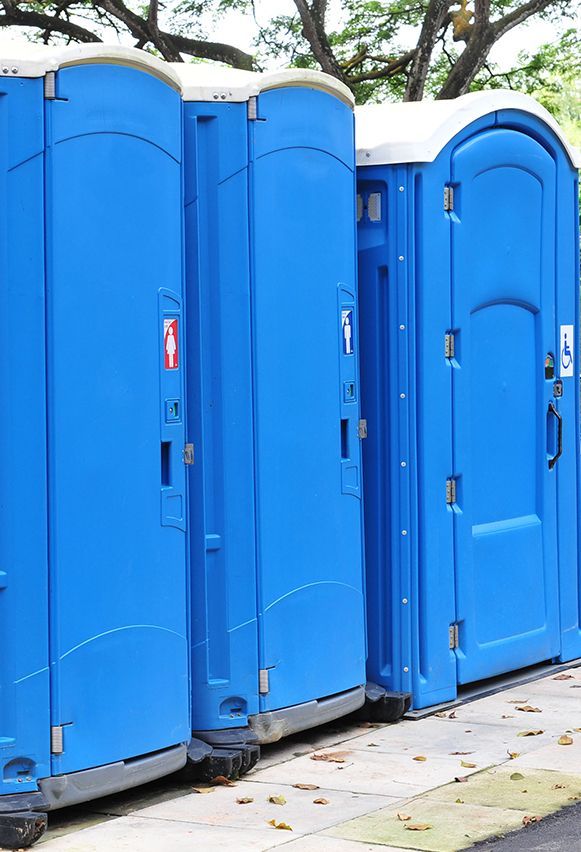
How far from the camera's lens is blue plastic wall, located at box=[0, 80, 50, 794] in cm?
460

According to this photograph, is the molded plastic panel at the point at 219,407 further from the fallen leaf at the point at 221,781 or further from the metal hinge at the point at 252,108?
the fallen leaf at the point at 221,781

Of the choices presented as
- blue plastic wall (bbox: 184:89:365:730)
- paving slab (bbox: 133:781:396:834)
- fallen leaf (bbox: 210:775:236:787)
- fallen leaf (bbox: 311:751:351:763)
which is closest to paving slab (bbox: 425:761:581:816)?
paving slab (bbox: 133:781:396:834)

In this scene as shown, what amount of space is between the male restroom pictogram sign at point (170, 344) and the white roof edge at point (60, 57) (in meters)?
0.88

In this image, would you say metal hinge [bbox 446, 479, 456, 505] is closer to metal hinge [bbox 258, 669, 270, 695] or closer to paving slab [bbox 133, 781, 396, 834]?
metal hinge [bbox 258, 669, 270, 695]

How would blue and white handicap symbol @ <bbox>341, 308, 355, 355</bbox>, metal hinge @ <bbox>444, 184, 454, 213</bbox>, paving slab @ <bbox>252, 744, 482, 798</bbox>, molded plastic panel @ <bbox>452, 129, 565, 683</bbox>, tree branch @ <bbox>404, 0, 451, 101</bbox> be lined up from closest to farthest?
paving slab @ <bbox>252, 744, 482, 798</bbox>
blue and white handicap symbol @ <bbox>341, 308, 355, 355</bbox>
metal hinge @ <bbox>444, 184, 454, 213</bbox>
molded plastic panel @ <bbox>452, 129, 565, 683</bbox>
tree branch @ <bbox>404, 0, 451, 101</bbox>

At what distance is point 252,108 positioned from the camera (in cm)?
552

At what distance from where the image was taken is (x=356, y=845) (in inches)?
175

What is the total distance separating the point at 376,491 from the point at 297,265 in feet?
4.19

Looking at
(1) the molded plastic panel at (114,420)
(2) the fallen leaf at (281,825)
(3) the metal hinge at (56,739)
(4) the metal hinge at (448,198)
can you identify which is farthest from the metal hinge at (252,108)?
(2) the fallen leaf at (281,825)

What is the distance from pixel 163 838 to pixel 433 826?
0.87 metres

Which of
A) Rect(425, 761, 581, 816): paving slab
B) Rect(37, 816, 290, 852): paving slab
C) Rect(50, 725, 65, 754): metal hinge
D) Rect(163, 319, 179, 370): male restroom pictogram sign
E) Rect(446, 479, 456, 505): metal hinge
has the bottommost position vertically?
Rect(37, 816, 290, 852): paving slab

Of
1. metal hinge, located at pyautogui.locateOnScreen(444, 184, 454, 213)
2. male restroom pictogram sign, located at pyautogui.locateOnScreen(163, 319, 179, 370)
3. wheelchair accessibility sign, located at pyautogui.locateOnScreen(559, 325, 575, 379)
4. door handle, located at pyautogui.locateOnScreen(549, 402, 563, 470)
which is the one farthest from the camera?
wheelchair accessibility sign, located at pyautogui.locateOnScreen(559, 325, 575, 379)

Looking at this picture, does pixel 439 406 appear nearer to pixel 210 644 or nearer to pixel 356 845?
pixel 210 644

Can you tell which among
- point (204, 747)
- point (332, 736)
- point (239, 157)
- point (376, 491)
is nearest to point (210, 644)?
point (204, 747)
